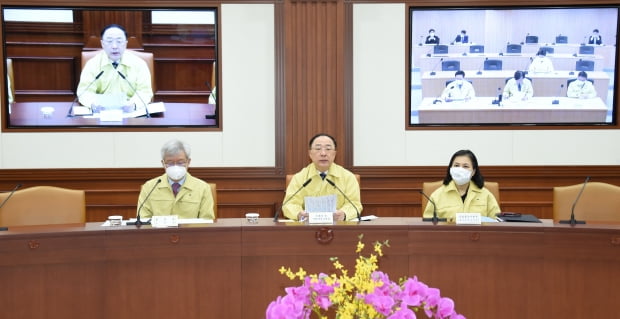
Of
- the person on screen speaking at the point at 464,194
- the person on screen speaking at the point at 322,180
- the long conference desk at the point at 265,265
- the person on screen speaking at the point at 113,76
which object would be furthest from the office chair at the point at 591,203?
the person on screen speaking at the point at 113,76

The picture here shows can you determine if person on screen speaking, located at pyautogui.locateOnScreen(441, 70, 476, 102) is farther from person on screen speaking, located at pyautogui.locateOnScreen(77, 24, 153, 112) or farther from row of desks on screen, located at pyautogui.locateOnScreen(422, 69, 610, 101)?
person on screen speaking, located at pyautogui.locateOnScreen(77, 24, 153, 112)

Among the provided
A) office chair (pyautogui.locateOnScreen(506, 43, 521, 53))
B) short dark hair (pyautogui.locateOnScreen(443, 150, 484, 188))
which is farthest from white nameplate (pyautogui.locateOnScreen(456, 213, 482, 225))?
office chair (pyautogui.locateOnScreen(506, 43, 521, 53))

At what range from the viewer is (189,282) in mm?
2904

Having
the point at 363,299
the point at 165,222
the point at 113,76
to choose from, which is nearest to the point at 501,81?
the point at 113,76

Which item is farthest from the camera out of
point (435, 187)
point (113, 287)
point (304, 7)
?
point (304, 7)

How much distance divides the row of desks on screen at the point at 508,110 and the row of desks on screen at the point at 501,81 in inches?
2.1

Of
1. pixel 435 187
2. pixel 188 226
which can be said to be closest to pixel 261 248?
pixel 188 226

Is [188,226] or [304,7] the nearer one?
[188,226]

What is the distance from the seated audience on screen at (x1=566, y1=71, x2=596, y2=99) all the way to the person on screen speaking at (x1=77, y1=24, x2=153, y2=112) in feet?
10.3

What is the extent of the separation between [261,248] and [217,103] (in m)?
2.32

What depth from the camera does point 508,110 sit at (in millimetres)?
5195

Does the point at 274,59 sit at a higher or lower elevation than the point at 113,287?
higher

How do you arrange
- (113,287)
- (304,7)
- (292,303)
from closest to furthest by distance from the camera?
(292,303)
(113,287)
(304,7)

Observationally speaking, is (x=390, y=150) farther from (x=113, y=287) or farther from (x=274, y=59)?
(x=113, y=287)
